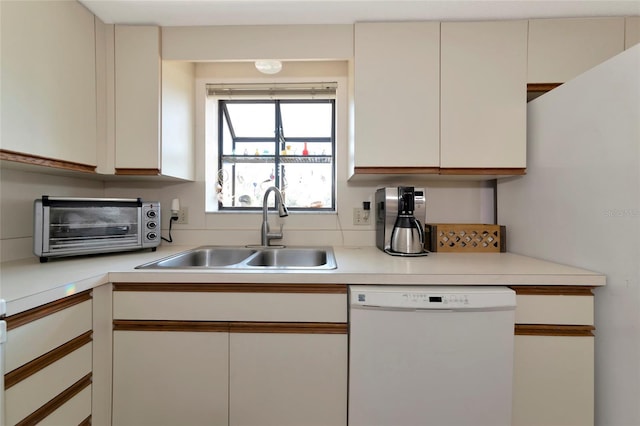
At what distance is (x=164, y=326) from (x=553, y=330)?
1.54 metres

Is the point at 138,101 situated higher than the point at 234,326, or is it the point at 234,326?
the point at 138,101

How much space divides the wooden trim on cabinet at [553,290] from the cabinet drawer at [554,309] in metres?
0.01

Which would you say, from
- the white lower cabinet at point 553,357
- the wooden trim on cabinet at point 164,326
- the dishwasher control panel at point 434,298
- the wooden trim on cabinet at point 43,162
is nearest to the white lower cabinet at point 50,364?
the wooden trim on cabinet at point 164,326

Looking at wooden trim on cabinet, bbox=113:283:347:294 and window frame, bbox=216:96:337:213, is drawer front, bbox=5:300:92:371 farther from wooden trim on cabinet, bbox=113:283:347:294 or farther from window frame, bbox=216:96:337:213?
window frame, bbox=216:96:337:213

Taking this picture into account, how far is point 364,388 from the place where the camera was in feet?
3.52

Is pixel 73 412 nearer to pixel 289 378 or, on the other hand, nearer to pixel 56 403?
pixel 56 403

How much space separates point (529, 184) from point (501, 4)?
895 mm

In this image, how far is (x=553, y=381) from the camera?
109 centimetres

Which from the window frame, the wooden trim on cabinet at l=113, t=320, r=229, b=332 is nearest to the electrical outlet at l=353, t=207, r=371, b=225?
the window frame

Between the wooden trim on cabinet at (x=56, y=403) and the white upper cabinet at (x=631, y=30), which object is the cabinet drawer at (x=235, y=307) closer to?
the wooden trim on cabinet at (x=56, y=403)

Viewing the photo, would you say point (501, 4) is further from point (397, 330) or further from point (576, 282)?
point (397, 330)

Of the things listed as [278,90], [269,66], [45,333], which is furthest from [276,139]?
[45,333]

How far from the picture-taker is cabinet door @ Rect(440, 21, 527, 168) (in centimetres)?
142

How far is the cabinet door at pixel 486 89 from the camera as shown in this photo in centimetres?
142
